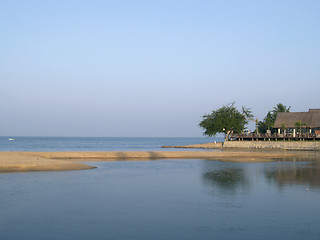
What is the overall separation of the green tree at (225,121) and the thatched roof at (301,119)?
30.6 feet

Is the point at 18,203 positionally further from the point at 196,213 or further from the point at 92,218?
the point at 196,213

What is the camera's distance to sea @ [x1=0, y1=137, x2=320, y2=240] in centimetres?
1466

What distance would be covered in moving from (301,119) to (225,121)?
17.0m

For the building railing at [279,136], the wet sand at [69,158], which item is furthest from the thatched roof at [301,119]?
the wet sand at [69,158]

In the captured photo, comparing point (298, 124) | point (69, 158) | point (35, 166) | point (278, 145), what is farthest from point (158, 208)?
point (298, 124)

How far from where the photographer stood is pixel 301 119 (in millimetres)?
84250

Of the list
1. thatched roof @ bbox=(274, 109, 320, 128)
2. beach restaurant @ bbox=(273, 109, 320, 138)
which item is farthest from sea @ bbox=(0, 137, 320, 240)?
thatched roof @ bbox=(274, 109, 320, 128)

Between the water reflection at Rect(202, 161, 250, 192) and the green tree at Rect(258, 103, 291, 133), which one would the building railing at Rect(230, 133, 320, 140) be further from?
the water reflection at Rect(202, 161, 250, 192)

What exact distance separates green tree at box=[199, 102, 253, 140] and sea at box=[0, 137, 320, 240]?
61.8 metres

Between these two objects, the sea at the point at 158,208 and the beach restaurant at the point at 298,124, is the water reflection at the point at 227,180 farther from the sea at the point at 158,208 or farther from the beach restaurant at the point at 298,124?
the beach restaurant at the point at 298,124

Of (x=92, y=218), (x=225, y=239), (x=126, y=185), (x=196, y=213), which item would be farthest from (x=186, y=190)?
(x=225, y=239)

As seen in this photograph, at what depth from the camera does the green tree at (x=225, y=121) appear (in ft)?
301

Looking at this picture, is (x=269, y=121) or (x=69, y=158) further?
(x=269, y=121)

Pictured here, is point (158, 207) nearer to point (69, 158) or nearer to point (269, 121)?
point (69, 158)
